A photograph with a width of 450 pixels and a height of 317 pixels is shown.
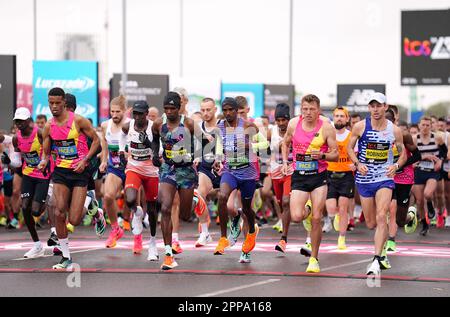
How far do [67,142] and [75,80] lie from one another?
1175 centimetres

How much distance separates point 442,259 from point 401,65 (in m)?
19.7

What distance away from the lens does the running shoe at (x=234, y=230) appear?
45.8 ft

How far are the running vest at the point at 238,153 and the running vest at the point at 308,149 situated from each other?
1.11m

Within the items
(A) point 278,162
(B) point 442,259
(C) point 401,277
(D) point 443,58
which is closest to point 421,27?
(D) point 443,58

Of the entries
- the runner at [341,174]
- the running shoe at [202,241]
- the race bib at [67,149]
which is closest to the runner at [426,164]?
the runner at [341,174]

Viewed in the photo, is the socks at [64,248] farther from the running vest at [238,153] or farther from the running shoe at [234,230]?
the running shoe at [234,230]

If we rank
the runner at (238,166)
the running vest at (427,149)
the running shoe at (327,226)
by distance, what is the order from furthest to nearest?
the running vest at (427,149), the running shoe at (327,226), the runner at (238,166)

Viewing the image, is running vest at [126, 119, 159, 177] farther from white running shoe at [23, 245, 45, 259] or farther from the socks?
white running shoe at [23, 245, 45, 259]

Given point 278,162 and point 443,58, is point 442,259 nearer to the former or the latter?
point 278,162

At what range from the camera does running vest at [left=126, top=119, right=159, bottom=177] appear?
535 inches

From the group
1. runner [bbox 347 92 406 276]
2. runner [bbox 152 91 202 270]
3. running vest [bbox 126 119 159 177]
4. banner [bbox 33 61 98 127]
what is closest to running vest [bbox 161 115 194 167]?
runner [bbox 152 91 202 270]

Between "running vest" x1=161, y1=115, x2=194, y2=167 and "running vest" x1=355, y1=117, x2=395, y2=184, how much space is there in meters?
2.31

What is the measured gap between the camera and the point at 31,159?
48.7 feet

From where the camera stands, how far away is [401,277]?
1154cm
